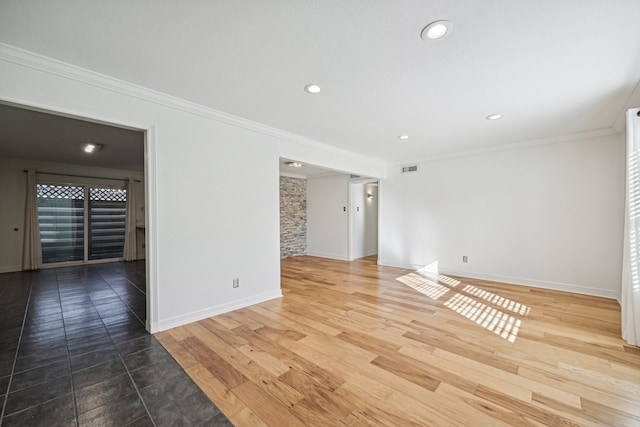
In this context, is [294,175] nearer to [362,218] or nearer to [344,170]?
[362,218]

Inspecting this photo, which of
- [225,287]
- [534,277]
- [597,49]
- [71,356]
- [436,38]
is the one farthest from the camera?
[534,277]

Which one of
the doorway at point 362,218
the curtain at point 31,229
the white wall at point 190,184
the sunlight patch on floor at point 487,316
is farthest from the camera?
the doorway at point 362,218

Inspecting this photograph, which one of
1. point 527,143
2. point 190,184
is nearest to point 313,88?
point 190,184

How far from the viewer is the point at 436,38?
176 cm

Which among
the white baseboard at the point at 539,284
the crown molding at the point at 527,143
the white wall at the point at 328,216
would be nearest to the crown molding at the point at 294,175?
the white wall at the point at 328,216

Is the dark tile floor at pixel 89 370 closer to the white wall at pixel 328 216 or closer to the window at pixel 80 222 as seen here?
the window at pixel 80 222

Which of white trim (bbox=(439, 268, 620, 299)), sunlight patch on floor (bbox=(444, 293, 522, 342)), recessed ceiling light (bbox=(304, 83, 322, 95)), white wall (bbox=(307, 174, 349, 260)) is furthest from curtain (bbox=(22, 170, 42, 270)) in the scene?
white trim (bbox=(439, 268, 620, 299))

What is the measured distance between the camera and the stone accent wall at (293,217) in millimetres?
7336

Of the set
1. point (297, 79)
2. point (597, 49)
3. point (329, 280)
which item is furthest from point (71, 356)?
point (597, 49)

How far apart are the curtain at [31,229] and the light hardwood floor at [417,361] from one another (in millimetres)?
5869

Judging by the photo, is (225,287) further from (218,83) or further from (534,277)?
(534,277)

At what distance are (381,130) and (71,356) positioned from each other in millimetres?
4236

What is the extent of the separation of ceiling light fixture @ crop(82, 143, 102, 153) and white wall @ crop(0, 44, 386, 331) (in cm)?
314

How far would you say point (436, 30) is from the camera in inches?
66.2
